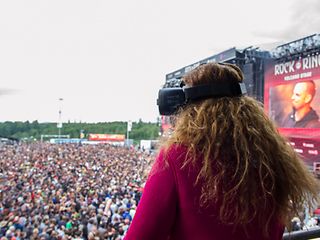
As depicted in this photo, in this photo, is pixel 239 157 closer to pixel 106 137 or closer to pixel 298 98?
pixel 298 98

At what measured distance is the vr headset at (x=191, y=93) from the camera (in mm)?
876

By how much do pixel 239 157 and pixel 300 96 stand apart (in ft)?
39.9

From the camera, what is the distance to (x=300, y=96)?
12.0 m

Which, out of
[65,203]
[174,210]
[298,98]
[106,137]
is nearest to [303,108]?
[298,98]

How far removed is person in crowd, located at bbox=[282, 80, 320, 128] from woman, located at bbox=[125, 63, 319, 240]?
451 inches

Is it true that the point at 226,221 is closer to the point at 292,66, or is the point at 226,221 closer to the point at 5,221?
the point at 5,221

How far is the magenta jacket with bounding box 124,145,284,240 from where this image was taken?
748 mm

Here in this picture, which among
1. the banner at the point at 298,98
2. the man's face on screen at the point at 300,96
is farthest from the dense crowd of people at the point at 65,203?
the man's face on screen at the point at 300,96

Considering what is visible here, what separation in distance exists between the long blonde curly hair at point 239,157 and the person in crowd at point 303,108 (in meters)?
11.4

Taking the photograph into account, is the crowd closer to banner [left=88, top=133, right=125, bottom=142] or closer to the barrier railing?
the barrier railing

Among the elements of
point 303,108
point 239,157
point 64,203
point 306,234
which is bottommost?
point 64,203

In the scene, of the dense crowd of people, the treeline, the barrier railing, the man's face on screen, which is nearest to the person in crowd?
the man's face on screen

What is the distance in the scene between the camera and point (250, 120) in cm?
87

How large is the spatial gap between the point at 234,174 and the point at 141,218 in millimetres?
230
